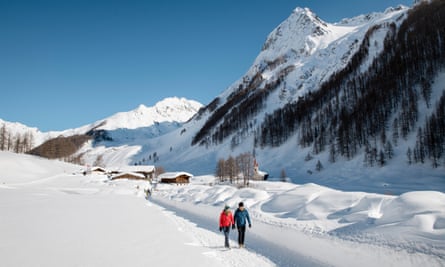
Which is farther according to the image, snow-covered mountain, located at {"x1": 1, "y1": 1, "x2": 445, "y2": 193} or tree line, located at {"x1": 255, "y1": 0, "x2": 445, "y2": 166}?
tree line, located at {"x1": 255, "y1": 0, "x2": 445, "y2": 166}

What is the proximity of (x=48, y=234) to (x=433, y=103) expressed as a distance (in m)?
84.5

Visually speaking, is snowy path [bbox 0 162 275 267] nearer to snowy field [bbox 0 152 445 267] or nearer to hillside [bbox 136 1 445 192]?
snowy field [bbox 0 152 445 267]

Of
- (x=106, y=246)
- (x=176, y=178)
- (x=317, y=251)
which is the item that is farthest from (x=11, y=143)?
(x=317, y=251)

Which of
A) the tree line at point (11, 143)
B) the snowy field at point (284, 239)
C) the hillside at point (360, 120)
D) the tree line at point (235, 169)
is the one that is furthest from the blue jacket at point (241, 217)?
the tree line at point (11, 143)

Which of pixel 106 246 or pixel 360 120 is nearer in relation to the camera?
pixel 106 246

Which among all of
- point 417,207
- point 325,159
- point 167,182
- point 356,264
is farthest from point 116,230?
point 167,182

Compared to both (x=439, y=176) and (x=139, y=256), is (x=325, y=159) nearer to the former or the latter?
(x=439, y=176)

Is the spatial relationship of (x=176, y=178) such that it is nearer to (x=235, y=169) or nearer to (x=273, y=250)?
(x=235, y=169)

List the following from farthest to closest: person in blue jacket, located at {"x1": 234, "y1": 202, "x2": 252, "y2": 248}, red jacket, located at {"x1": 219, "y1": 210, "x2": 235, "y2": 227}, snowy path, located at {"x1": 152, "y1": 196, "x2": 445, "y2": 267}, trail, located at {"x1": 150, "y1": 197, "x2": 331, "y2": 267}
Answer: red jacket, located at {"x1": 219, "y1": 210, "x2": 235, "y2": 227} → person in blue jacket, located at {"x1": 234, "y1": 202, "x2": 252, "y2": 248} → trail, located at {"x1": 150, "y1": 197, "x2": 331, "y2": 267} → snowy path, located at {"x1": 152, "y1": 196, "x2": 445, "y2": 267}

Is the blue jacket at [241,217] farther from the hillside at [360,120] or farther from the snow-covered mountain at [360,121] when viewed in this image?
the hillside at [360,120]

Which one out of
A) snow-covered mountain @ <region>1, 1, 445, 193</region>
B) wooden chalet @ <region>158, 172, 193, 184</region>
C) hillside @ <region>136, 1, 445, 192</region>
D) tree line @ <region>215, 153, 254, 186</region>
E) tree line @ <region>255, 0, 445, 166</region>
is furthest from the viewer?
wooden chalet @ <region>158, 172, 193, 184</region>

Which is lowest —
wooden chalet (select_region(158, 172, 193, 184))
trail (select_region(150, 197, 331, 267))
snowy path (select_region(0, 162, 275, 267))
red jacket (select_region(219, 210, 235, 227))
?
wooden chalet (select_region(158, 172, 193, 184))

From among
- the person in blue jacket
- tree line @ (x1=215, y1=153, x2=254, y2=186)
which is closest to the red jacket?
the person in blue jacket

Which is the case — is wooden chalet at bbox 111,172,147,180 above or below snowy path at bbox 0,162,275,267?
below
